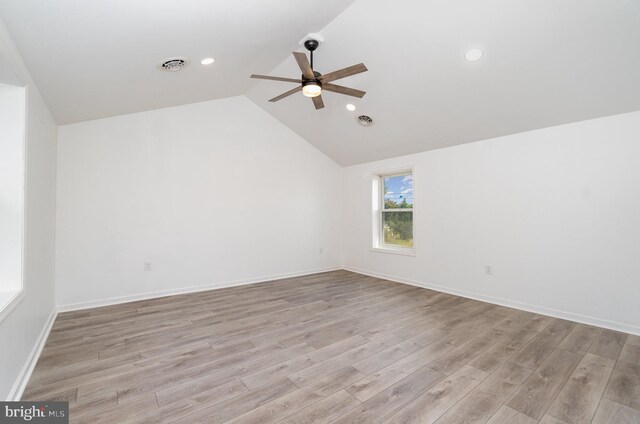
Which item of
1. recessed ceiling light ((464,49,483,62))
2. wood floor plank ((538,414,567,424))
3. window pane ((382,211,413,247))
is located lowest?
wood floor plank ((538,414,567,424))

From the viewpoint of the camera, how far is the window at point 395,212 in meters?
5.13

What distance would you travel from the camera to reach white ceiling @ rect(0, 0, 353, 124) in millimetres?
1755

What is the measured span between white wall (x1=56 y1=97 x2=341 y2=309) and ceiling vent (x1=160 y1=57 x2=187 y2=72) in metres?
1.55

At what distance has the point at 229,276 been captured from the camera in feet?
15.5

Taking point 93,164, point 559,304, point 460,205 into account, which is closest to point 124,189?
point 93,164

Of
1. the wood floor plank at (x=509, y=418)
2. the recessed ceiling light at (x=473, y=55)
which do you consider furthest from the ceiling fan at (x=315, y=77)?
the wood floor plank at (x=509, y=418)

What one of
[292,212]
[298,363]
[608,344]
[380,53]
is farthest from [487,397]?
[292,212]

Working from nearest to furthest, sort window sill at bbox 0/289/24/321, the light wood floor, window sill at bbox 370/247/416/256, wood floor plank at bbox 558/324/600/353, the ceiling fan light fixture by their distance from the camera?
1. window sill at bbox 0/289/24/321
2. the light wood floor
3. wood floor plank at bbox 558/324/600/353
4. the ceiling fan light fixture
5. window sill at bbox 370/247/416/256

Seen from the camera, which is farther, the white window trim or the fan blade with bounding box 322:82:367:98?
the white window trim

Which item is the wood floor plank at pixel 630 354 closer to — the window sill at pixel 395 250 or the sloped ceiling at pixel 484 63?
the sloped ceiling at pixel 484 63

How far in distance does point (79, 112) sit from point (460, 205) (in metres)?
4.82

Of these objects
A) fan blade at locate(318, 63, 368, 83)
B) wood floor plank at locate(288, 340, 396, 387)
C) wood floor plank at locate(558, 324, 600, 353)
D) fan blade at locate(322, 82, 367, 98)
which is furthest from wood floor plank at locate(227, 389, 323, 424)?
fan blade at locate(322, 82, 367, 98)

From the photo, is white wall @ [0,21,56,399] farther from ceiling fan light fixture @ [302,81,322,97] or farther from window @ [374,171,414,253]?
Result: window @ [374,171,414,253]

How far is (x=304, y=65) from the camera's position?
256 cm
